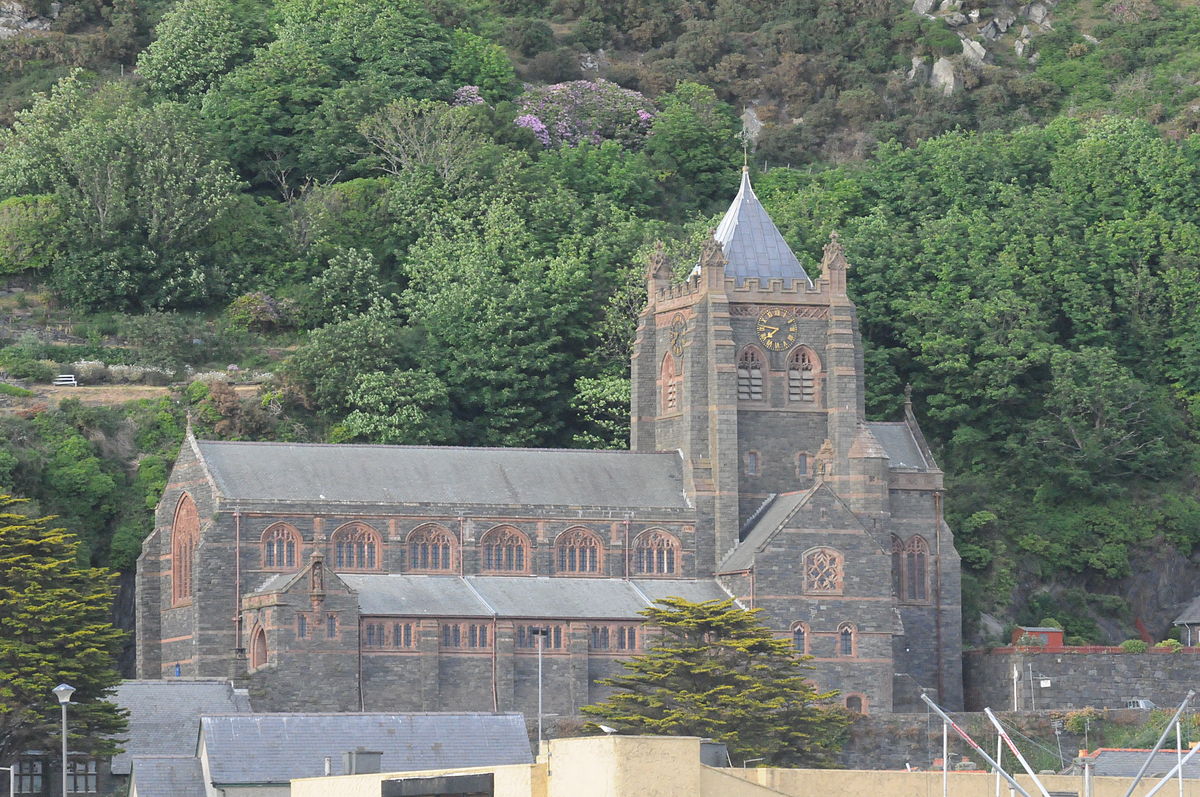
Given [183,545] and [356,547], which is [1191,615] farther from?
[183,545]

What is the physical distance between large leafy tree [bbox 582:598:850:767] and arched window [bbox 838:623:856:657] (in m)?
5.89

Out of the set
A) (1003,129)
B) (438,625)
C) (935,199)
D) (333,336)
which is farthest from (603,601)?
(1003,129)

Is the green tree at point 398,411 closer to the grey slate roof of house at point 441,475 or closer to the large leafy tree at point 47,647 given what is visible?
the grey slate roof of house at point 441,475

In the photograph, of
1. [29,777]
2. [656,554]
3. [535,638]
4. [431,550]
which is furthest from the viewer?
[656,554]

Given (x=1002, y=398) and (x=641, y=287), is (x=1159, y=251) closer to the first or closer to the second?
(x=1002, y=398)

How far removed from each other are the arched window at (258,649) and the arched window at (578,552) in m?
11.8

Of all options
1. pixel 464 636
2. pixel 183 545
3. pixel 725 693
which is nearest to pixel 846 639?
pixel 725 693

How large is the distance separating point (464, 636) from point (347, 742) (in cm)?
1795

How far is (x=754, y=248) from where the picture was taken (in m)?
116

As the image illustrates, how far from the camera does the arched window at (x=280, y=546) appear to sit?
350 ft

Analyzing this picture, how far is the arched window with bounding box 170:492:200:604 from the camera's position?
354 feet

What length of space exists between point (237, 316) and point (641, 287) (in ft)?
56.0

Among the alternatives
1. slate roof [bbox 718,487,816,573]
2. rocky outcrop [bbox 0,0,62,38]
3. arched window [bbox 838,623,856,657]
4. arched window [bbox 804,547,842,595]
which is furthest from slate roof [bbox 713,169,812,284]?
rocky outcrop [bbox 0,0,62,38]

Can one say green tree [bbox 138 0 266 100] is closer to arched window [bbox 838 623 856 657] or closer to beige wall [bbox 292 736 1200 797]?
arched window [bbox 838 623 856 657]
